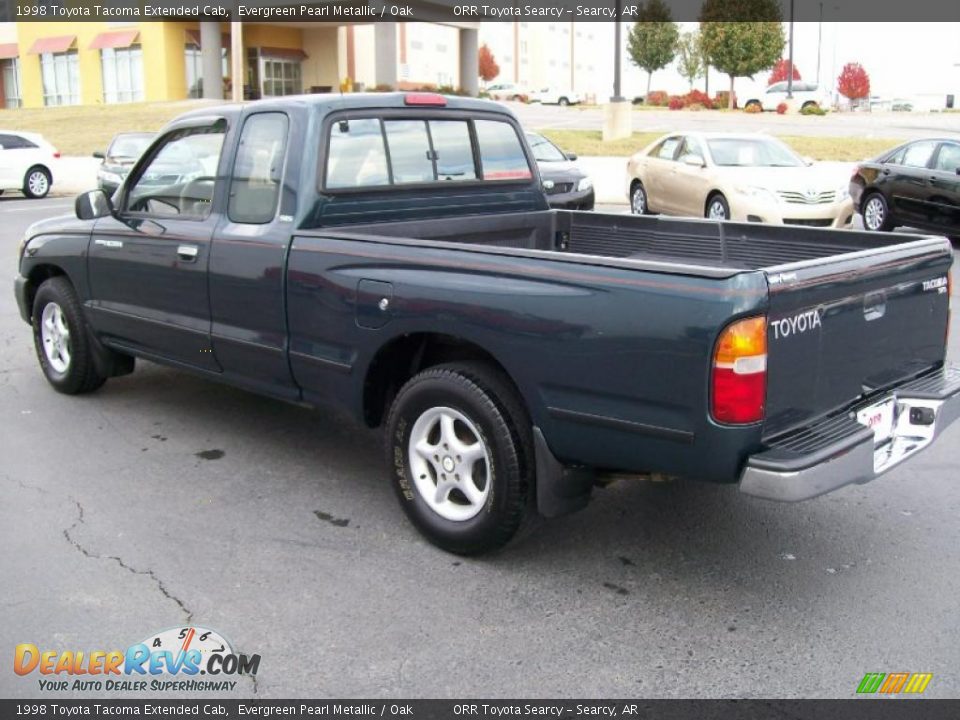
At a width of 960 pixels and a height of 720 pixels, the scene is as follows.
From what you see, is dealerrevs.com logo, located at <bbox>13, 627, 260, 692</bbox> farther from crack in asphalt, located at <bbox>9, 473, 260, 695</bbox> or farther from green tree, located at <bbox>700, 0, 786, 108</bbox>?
green tree, located at <bbox>700, 0, 786, 108</bbox>

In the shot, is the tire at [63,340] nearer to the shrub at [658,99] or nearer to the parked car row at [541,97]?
the shrub at [658,99]

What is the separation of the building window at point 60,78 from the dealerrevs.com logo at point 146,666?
60227 millimetres

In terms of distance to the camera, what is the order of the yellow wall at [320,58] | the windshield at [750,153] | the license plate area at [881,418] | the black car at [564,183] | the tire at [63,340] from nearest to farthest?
the license plate area at [881,418] < the tire at [63,340] < the windshield at [750,153] < the black car at [564,183] < the yellow wall at [320,58]

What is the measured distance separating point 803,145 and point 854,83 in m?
66.4

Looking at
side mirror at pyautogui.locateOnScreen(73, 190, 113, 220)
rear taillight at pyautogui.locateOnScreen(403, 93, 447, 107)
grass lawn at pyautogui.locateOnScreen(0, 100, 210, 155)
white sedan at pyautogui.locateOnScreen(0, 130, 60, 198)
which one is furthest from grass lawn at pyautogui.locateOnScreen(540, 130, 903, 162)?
side mirror at pyautogui.locateOnScreen(73, 190, 113, 220)

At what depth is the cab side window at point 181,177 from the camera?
5.43 metres

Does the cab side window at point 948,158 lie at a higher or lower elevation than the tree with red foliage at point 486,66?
lower

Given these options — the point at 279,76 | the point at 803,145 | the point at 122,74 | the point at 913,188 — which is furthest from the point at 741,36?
the point at 913,188

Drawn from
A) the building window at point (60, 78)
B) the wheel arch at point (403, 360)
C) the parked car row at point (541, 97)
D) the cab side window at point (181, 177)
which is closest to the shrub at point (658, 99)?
the parked car row at point (541, 97)

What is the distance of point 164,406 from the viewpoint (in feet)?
21.7

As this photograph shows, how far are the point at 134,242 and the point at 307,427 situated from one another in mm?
1469

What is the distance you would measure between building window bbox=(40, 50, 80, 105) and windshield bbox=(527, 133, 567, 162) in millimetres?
48110

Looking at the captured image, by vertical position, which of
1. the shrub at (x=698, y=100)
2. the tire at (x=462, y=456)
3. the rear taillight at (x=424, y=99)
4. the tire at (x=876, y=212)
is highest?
the shrub at (x=698, y=100)
